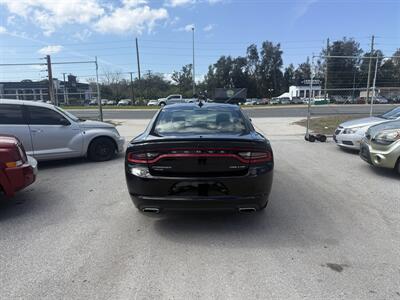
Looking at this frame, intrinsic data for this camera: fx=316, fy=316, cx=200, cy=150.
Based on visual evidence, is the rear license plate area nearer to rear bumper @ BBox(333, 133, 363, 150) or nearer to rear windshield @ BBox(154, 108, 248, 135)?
rear windshield @ BBox(154, 108, 248, 135)

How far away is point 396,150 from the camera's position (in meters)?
5.93

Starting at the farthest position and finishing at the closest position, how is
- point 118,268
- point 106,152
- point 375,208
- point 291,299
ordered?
point 106,152, point 375,208, point 118,268, point 291,299

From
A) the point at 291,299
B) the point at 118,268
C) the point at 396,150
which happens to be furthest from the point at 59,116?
the point at 396,150

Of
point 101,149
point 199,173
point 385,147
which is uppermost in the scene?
point 199,173

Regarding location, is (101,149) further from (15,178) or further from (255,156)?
(255,156)

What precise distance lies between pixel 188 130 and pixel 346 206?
2632mm

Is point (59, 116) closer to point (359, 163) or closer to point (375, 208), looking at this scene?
point (375, 208)

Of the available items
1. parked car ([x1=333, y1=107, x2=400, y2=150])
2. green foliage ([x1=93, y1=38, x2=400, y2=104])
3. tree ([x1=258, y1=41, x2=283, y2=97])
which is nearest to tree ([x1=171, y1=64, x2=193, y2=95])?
green foliage ([x1=93, y1=38, x2=400, y2=104])

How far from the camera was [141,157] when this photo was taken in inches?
141

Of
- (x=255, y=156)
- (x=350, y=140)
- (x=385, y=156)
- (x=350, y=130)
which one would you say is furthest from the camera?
(x=350, y=130)

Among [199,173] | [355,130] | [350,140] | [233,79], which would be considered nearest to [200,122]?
[199,173]

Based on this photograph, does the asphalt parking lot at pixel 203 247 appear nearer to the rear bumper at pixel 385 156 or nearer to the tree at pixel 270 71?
the rear bumper at pixel 385 156

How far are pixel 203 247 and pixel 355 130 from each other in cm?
700

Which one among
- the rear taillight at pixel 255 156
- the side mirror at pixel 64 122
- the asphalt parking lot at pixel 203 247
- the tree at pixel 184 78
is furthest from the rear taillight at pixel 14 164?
the tree at pixel 184 78
